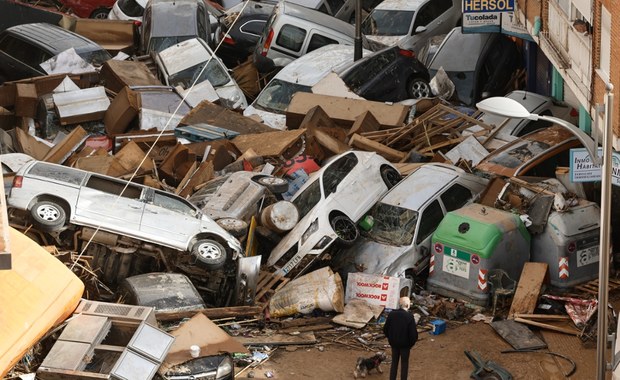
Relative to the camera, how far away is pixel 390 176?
22.0 metres

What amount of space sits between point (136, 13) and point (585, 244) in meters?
17.8

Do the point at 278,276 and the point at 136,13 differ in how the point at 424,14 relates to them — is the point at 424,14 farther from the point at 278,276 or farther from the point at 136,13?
the point at 278,276

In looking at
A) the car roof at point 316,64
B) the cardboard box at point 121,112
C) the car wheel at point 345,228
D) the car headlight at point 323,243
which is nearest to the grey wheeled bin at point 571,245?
the car wheel at point 345,228

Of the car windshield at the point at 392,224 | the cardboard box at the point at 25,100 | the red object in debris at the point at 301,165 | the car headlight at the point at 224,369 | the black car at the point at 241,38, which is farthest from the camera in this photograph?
the black car at the point at 241,38

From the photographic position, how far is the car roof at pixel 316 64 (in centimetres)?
2848

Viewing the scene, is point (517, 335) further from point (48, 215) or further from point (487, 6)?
point (487, 6)

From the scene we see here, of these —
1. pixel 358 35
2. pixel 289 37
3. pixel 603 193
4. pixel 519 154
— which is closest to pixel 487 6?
pixel 358 35

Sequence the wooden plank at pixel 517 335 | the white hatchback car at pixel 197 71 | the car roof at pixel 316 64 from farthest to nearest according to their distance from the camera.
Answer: the white hatchback car at pixel 197 71
the car roof at pixel 316 64
the wooden plank at pixel 517 335

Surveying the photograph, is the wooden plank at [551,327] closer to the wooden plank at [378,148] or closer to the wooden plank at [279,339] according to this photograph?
the wooden plank at [279,339]

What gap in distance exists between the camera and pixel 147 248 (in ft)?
64.5

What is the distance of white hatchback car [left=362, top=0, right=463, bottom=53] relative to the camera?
3153 cm

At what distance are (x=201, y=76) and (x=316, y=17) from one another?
385cm

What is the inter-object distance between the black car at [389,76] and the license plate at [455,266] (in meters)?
8.12

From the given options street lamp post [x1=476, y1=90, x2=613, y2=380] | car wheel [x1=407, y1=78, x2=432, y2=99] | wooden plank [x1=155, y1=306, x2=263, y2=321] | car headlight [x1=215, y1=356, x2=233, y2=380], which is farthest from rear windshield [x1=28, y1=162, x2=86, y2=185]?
car wheel [x1=407, y1=78, x2=432, y2=99]
